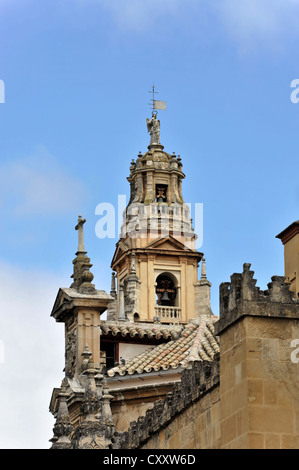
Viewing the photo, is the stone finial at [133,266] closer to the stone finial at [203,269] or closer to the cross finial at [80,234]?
the stone finial at [203,269]

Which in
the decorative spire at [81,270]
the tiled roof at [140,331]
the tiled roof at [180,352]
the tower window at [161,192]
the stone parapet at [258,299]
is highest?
the tower window at [161,192]

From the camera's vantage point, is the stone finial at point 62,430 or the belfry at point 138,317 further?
the belfry at point 138,317

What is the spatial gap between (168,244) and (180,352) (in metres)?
25.6

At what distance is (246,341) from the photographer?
1661 centimetres

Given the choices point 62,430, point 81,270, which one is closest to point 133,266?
point 81,270

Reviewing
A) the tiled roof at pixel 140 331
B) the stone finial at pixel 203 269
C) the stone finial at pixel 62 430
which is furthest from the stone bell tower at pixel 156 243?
the stone finial at pixel 62 430

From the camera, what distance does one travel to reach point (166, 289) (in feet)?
189

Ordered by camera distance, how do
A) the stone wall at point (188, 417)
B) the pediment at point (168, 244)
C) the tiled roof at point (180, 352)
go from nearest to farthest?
1. the stone wall at point (188, 417)
2. the tiled roof at point (180, 352)
3. the pediment at point (168, 244)

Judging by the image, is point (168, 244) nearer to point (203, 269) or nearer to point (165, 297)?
point (203, 269)

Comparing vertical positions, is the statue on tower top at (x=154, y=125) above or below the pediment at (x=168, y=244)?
above

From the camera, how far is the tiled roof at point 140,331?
115 feet

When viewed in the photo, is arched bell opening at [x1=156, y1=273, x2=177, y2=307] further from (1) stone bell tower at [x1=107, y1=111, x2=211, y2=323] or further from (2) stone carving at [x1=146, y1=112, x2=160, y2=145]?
(2) stone carving at [x1=146, y1=112, x2=160, y2=145]
